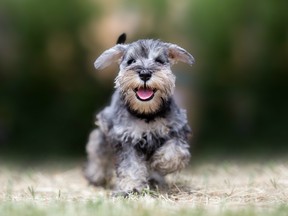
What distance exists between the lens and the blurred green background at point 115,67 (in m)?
10.0

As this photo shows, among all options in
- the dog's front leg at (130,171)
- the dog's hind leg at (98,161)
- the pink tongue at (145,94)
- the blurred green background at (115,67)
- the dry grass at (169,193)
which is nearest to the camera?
the dry grass at (169,193)

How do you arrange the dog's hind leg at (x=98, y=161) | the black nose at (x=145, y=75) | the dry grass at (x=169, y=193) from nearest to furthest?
1. the dry grass at (x=169, y=193)
2. the black nose at (x=145, y=75)
3. the dog's hind leg at (x=98, y=161)

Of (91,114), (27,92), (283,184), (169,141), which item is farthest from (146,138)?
(27,92)

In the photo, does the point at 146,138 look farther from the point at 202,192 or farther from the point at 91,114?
the point at 91,114

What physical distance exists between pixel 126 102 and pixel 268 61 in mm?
4487

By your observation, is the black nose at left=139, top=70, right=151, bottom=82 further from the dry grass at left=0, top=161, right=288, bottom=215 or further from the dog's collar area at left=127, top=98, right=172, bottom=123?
the dry grass at left=0, top=161, right=288, bottom=215

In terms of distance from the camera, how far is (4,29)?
10.3 m

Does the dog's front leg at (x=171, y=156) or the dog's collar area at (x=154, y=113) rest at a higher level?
the dog's collar area at (x=154, y=113)

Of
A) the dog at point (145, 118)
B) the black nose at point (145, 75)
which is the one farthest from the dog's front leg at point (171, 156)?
the black nose at point (145, 75)

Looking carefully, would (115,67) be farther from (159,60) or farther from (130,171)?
(130,171)

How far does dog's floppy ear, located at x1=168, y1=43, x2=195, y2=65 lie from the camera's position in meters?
A: 6.36

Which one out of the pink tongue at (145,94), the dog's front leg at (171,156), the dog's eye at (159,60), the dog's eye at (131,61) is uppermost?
the dog's eye at (159,60)

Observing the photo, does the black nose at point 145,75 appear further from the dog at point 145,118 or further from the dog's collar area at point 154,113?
the dog's collar area at point 154,113

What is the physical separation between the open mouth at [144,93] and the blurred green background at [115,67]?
12.9ft
